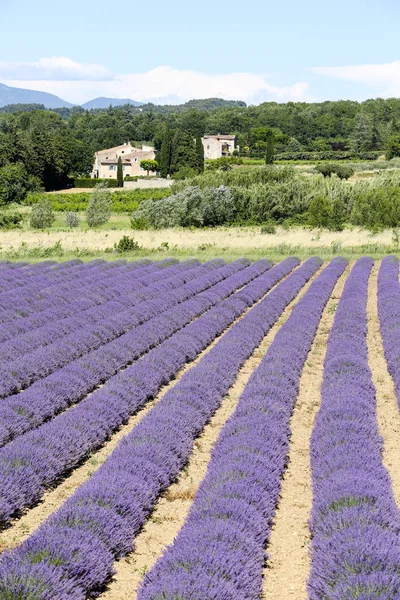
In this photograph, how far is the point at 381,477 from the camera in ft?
23.3

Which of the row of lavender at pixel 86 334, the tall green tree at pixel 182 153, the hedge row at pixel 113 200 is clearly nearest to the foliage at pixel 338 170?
the tall green tree at pixel 182 153

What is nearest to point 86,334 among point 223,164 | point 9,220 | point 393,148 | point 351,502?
point 351,502

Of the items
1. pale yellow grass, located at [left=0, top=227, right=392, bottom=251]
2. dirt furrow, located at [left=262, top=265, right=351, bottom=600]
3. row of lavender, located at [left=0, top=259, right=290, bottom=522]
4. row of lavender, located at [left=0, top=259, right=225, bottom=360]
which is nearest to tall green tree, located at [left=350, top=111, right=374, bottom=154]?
pale yellow grass, located at [left=0, top=227, right=392, bottom=251]

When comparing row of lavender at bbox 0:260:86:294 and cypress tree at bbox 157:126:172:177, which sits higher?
cypress tree at bbox 157:126:172:177

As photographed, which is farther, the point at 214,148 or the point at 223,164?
the point at 214,148

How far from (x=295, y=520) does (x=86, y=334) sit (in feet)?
25.8

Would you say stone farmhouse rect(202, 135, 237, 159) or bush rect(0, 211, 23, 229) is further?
stone farmhouse rect(202, 135, 237, 159)

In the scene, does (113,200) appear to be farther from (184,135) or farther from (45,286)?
(45,286)

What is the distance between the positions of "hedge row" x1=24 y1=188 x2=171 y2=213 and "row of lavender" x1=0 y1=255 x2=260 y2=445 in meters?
38.7

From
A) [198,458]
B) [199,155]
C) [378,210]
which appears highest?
[199,155]

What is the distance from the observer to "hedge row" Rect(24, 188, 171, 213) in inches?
2330

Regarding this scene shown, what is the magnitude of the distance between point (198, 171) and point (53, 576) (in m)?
78.3

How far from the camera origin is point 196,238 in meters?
37.3

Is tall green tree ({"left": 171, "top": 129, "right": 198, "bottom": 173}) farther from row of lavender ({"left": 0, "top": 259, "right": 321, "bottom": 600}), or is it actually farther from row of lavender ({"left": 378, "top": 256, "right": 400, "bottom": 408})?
row of lavender ({"left": 0, "top": 259, "right": 321, "bottom": 600})
